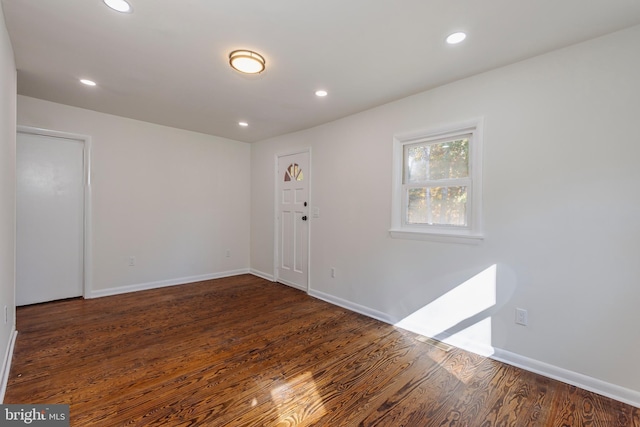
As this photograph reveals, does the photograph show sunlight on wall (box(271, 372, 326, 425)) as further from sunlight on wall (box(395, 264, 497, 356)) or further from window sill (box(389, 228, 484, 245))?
window sill (box(389, 228, 484, 245))

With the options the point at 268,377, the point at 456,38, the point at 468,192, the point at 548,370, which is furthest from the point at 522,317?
the point at 456,38

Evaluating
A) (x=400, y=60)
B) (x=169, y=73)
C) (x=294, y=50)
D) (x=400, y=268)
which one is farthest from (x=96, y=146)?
(x=400, y=268)

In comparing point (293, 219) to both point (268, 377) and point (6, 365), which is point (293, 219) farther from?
point (6, 365)

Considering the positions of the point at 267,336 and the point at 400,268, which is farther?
the point at 400,268

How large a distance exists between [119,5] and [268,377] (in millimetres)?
2567

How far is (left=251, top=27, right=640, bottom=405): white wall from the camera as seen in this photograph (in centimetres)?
182

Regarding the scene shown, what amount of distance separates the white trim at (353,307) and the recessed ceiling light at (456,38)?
257 cm

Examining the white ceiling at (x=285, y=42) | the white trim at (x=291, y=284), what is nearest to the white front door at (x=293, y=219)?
the white trim at (x=291, y=284)

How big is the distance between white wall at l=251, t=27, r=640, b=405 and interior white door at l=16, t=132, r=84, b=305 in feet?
12.8

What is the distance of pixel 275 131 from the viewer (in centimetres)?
434

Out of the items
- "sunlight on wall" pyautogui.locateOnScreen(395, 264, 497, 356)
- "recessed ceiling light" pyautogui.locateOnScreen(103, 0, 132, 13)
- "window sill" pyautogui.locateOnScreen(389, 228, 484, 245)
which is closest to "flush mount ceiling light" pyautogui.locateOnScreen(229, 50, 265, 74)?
"recessed ceiling light" pyautogui.locateOnScreen(103, 0, 132, 13)

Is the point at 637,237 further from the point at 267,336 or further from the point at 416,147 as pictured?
the point at 267,336

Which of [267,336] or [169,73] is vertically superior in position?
[169,73]

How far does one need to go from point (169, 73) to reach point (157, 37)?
549 mm
